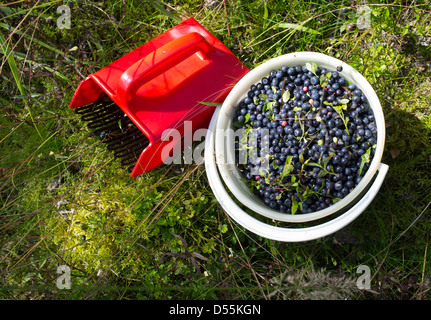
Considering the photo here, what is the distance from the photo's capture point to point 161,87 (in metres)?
1.70

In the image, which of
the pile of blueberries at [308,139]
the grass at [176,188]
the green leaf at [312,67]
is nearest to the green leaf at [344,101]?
the pile of blueberries at [308,139]

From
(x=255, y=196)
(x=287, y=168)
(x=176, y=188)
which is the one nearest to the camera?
(x=287, y=168)

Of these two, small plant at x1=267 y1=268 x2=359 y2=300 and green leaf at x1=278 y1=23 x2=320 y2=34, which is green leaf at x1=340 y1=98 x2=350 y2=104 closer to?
green leaf at x1=278 y1=23 x2=320 y2=34

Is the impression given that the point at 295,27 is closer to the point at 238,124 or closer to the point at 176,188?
the point at 238,124

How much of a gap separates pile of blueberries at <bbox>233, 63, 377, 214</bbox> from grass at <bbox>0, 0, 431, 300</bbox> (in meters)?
0.31

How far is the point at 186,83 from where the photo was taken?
172 cm

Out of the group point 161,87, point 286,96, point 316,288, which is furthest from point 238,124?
point 316,288

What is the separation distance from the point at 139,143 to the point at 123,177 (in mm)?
209

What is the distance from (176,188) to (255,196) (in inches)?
15.1

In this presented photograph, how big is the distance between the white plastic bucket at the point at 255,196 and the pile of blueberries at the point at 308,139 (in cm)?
4

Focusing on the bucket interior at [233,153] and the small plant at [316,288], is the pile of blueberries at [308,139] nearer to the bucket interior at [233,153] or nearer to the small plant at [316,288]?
the bucket interior at [233,153]

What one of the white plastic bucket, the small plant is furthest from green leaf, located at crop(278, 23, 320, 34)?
the small plant

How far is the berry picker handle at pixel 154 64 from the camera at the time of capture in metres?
1.53

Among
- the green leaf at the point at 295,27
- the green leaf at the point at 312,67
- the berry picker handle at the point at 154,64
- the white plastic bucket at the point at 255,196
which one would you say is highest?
the berry picker handle at the point at 154,64
